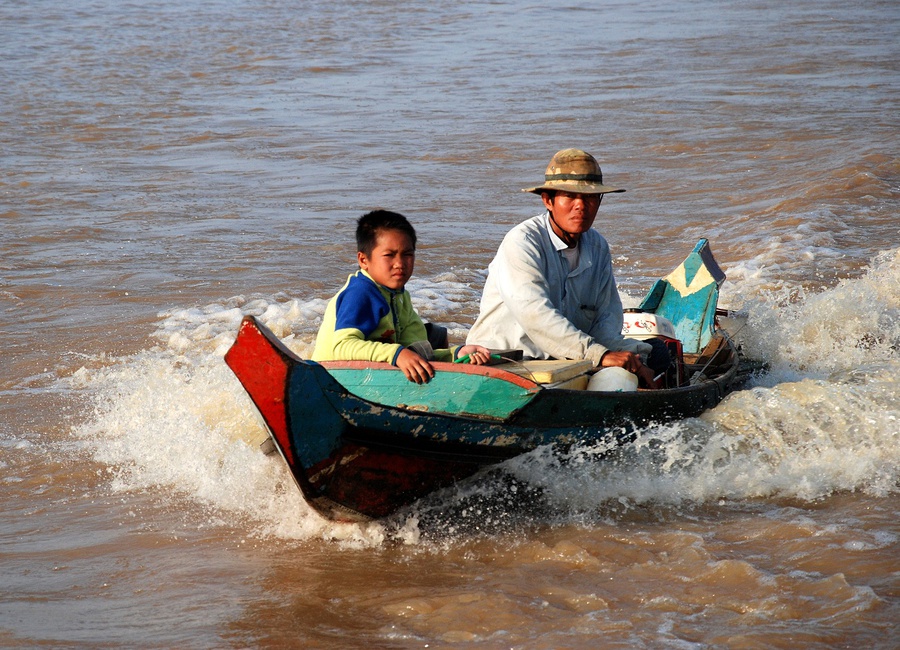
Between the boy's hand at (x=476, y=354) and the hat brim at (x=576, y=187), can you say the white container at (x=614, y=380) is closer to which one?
the boy's hand at (x=476, y=354)

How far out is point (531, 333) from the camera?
5.12 metres

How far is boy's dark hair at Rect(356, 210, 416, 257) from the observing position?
455 cm

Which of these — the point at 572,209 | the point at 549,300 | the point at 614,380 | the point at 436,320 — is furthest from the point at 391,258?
the point at 436,320

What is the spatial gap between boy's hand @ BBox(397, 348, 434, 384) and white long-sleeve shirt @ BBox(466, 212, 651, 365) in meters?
0.78

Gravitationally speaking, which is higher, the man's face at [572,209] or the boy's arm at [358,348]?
the man's face at [572,209]

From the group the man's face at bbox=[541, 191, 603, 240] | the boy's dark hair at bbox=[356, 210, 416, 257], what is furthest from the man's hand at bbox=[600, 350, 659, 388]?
the boy's dark hair at bbox=[356, 210, 416, 257]

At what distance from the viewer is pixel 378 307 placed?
4.63 metres

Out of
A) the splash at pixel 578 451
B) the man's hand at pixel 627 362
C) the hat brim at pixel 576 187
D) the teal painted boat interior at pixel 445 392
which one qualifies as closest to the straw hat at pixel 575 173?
the hat brim at pixel 576 187

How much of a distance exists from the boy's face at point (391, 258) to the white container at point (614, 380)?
3.58 feet

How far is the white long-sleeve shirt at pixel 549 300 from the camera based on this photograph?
16.7 ft

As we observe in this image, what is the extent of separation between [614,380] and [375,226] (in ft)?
4.47

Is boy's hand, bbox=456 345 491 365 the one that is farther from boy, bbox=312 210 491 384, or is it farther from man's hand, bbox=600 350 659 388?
man's hand, bbox=600 350 659 388

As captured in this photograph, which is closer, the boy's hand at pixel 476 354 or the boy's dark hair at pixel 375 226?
the boy's dark hair at pixel 375 226

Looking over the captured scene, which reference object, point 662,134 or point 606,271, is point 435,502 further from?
point 662,134
